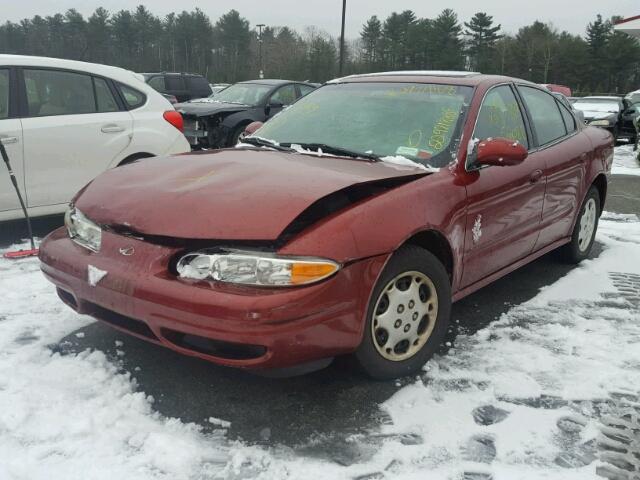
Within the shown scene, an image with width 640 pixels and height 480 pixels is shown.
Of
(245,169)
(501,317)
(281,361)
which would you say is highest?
(245,169)

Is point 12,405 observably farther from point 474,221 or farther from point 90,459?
point 474,221

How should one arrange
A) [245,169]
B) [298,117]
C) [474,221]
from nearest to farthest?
[245,169]
[474,221]
[298,117]

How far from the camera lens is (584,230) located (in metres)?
4.99

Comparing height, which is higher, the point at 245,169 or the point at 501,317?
the point at 245,169

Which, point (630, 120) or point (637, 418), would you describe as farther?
point (630, 120)

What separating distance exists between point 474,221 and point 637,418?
122 cm

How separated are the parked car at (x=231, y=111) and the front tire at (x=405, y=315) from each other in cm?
727

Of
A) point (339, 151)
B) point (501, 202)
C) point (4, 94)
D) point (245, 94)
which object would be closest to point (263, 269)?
point (339, 151)

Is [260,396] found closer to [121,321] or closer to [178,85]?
[121,321]

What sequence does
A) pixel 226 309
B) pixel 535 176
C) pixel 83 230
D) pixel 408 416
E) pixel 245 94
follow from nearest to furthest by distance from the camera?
pixel 226 309 → pixel 408 416 → pixel 83 230 → pixel 535 176 → pixel 245 94

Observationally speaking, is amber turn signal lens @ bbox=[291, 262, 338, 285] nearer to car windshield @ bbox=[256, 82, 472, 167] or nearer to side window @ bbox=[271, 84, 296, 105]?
car windshield @ bbox=[256, 82, 472, 167]

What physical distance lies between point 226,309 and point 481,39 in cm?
6417

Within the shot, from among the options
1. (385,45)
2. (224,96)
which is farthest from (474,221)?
(385,45)

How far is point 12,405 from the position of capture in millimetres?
2580
